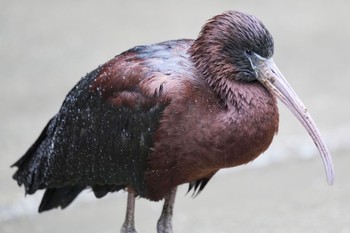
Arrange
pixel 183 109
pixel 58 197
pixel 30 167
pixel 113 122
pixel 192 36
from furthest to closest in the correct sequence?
pixel 192 36 → pixel 58 197 → pixel 30 167 → pixel 113 122 → pixel 183 109

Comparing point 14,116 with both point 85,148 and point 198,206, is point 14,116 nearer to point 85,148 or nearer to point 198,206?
point 198,206

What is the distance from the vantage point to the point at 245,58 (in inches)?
264

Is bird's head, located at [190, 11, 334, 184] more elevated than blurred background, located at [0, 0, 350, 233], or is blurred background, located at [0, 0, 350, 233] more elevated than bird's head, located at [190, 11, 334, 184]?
bird's head, located at [190, 11, 334, 184]

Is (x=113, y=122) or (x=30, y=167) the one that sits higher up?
(x=113, y=122)

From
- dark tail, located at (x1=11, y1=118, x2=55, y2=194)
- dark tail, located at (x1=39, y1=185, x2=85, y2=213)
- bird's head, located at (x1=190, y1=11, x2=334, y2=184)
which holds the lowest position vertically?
dark tail, located at (x1=39, y1=185, x2=85, y2=213)

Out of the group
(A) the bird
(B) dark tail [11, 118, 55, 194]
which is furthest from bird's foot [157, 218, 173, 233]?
(B) dark tail [11, 118, 55, 194]

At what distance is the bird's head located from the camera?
6.65 m

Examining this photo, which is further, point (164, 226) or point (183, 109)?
point (164, 226)

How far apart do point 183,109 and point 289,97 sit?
2.13ft

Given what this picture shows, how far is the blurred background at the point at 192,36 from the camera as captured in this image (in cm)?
Result: 877

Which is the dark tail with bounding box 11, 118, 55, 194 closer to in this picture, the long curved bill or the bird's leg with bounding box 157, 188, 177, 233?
the bird's leg with bounding box 157, 188, 177, 233

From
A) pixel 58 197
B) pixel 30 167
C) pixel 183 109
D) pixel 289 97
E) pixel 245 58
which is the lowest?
pixel 58 197

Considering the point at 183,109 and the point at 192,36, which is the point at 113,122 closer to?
the point at 183,109

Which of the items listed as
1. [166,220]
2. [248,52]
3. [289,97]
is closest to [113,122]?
[166,220]
